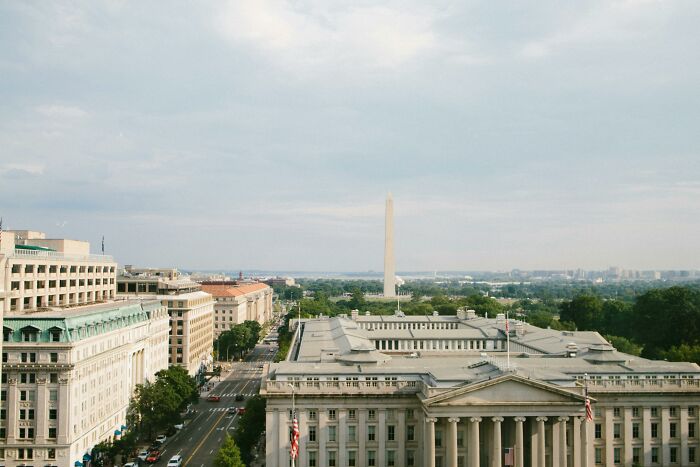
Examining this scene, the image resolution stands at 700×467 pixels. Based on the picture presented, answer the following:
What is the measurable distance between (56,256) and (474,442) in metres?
71.6

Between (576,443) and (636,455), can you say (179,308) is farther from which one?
(636,455)

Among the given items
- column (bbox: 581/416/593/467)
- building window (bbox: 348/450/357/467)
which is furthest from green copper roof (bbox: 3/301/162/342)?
column (bbox: 581/416/593/467)

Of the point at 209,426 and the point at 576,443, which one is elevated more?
the point at 576,443

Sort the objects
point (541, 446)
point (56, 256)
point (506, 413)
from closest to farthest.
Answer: point (541, 446)
point (506, 413)
point (56, 256)

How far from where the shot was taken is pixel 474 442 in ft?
235

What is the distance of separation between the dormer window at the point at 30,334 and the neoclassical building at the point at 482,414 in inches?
1191

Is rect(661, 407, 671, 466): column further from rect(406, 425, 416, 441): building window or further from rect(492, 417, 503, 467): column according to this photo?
rect(406, 425, 416, 441): building window

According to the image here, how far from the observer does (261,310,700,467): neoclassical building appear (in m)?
72.1

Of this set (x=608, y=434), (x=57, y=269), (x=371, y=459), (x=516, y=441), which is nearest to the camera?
(x=516, y=441)

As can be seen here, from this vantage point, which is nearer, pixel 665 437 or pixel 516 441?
pixel 516 441

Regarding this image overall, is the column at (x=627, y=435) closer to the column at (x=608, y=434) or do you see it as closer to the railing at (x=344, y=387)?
the column at (x=608, y=434)

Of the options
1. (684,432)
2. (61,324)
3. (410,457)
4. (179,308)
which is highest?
(61,324)

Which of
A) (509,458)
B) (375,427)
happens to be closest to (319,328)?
(375,427)

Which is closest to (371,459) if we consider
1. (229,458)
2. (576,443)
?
(229,458)
